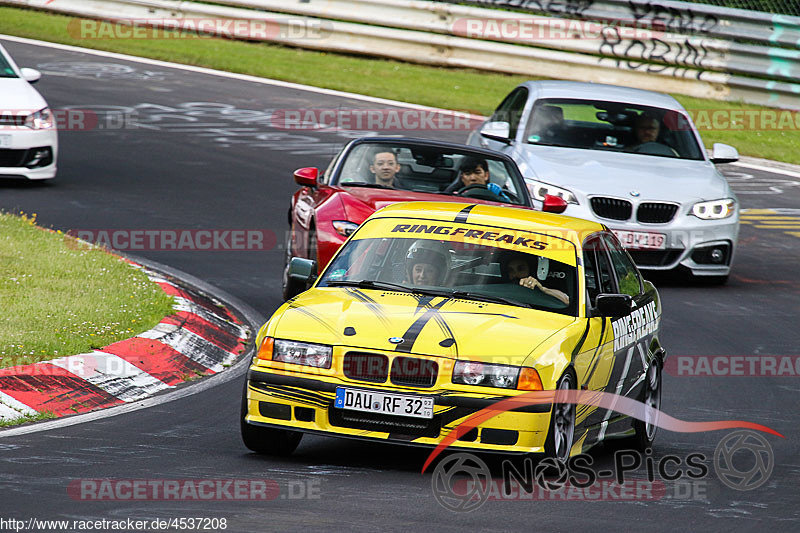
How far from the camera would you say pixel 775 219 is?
18.1 m

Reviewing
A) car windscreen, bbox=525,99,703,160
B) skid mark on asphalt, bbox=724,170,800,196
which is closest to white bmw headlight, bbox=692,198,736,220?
car windscreen, bbox=525,99,703,160

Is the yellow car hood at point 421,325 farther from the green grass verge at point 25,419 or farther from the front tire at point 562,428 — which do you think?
the green grass verge at point 25,419

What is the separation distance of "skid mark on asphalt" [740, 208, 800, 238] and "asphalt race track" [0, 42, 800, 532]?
0.16 ft

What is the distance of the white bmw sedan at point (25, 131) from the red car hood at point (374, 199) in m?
4.97

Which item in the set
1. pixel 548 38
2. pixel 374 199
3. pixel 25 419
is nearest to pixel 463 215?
pixel 25 419

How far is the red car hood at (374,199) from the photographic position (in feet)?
38.6

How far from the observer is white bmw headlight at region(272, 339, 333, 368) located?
7238 mm

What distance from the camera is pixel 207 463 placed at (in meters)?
7.21

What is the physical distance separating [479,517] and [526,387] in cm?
91

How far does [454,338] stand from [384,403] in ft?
1.57

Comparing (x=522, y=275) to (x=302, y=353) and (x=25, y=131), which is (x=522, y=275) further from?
(x=25, y=131)

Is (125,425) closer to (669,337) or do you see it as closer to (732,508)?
(732,508)

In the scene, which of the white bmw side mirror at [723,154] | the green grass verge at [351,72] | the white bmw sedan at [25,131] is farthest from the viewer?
the green grass verge at [351,72]

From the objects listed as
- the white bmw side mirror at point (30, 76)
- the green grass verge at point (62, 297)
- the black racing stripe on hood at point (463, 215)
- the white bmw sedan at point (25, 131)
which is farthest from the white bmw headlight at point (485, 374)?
the white bmw side mirror at point (30, 76)
